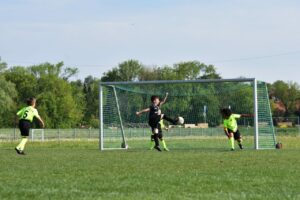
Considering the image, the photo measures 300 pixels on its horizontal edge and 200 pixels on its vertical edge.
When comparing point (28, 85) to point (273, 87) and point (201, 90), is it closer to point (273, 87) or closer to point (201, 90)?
point (273, 87)

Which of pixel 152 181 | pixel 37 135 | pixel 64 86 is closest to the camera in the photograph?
pixel 152 181

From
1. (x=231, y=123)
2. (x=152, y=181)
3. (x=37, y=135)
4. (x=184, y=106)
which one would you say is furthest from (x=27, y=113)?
(x=37, y=135)

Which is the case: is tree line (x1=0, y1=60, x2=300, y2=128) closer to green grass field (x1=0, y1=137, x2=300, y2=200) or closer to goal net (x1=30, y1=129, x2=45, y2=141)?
goal net (x1=30, y1=129, x2=45, y2=141)

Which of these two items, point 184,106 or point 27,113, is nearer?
Answer: point 27,113

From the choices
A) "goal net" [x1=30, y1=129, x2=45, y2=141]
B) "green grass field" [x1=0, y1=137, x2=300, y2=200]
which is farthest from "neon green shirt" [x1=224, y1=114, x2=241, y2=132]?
"goal net" [x1=30, y1=129, x2=45, y2=141]

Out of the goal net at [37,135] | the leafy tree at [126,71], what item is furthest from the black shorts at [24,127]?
the leafy tree at [126,71]

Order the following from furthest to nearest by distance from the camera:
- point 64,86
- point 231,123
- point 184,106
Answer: point 64,86
point 184,106
point 231,123

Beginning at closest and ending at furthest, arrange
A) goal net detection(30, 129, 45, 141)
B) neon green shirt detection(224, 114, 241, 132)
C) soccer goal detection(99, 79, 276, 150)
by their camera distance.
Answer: neon green shirt detection(224, 114, 241, 132) < soccer goal detection(99, 79, 276, 150) < goal net detection(30, 129, 45, 141)

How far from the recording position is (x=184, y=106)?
87.1 ft

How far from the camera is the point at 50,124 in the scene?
89.8 meters

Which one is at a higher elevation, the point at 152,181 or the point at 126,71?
the point at 126,71

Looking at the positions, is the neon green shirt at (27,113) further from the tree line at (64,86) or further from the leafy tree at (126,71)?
the leafy tree at (126,71)

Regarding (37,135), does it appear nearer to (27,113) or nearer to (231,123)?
(231,123)

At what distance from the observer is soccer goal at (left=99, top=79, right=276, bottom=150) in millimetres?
25016
